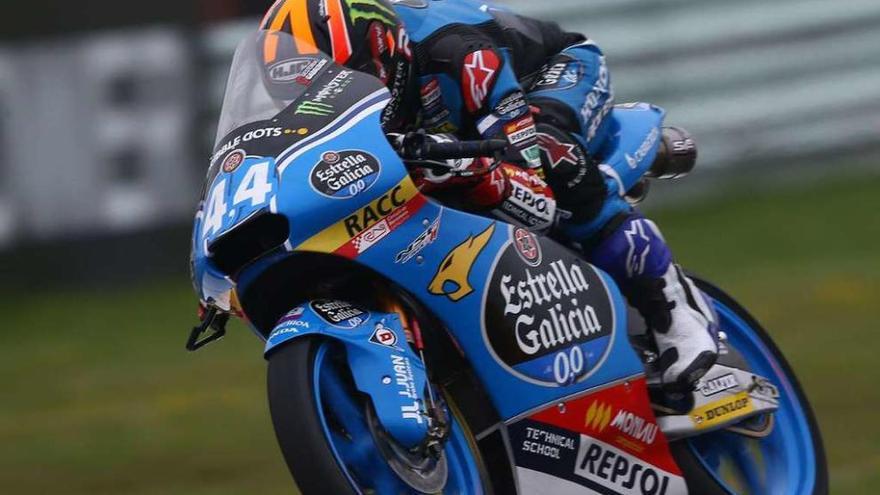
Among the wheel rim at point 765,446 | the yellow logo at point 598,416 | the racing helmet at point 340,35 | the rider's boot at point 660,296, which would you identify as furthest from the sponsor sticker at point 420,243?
the wheel rim at point 765,446

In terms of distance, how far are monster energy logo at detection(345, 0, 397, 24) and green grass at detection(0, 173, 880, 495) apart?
93.3 inches

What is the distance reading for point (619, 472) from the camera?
16.5 feet

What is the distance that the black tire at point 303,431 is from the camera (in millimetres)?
4114

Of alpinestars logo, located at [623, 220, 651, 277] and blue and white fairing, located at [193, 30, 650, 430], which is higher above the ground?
blue and white fairing, located at [193, 30, 650, 430]

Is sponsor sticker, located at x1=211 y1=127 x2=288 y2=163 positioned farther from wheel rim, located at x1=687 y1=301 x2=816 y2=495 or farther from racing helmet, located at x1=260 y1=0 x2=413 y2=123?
wheel rim, located at x1=687 y1=301 x2=816 y2=495

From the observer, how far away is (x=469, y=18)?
17.0ft

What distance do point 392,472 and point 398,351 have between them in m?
0.29

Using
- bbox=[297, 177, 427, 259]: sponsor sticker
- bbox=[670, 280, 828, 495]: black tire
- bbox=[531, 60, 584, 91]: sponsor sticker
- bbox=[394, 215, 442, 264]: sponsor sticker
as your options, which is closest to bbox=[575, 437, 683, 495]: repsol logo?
→ bbox=[670, 280, 828, 495]: black tire

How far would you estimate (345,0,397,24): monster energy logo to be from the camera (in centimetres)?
467

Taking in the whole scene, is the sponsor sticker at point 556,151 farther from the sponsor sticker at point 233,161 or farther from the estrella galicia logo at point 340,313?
the sponsor sticker at point 233,161

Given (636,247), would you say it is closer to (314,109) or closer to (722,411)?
(722,411)

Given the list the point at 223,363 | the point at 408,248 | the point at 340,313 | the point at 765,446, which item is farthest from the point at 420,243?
the point at 223,363

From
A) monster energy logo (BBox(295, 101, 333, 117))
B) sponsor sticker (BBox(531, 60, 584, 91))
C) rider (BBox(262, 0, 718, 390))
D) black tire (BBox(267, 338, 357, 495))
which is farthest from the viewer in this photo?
sponsor sticker (BBox(531, 60, 584, 91))

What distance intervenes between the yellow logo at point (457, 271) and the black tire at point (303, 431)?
511 millimetres
